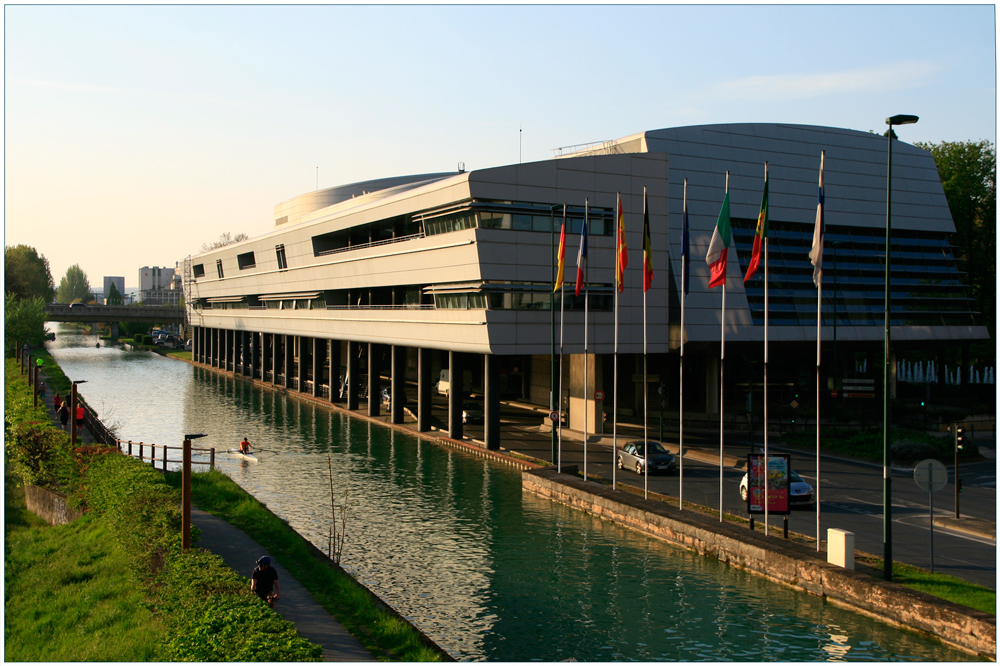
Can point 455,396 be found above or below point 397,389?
above

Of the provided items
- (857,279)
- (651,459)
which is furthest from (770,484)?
(857,279)

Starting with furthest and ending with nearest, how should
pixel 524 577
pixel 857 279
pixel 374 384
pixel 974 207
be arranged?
pixel 974 207 < pixel 374 384 < pixel 857 279 < pixel 524 577

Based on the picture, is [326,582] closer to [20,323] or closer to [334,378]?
[334,378]

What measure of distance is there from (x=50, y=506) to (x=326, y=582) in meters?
14.8

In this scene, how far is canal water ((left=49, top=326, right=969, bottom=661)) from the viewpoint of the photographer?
53.4 feet

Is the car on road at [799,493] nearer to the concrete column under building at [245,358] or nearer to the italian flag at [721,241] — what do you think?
the italian flag at [721,241]

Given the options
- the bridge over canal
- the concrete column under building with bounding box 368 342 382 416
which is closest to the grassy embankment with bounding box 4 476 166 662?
the concrete column under building with bounding box 368 342 382 416

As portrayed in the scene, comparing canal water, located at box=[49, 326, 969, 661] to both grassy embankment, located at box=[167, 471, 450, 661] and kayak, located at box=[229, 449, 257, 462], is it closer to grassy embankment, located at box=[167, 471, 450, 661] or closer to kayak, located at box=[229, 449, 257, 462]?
kayak, located at box=[229, 449, 257, 462]

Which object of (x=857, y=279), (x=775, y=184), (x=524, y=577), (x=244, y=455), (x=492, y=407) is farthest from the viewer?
(x=857, y=279)

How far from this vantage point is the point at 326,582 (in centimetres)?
1825

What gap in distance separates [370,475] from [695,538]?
1686cm

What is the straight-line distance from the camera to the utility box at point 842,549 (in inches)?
745

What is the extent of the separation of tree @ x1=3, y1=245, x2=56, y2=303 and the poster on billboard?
404ft

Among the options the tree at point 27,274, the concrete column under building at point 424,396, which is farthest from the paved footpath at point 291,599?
the tree at point 27,274
